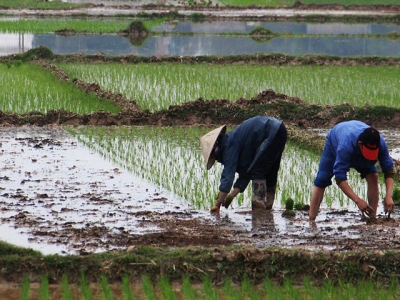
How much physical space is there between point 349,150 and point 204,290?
1.49 metres

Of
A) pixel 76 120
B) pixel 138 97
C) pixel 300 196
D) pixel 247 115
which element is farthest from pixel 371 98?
pixel 300 196

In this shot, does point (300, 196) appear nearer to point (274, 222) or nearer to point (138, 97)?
point (274, 222)

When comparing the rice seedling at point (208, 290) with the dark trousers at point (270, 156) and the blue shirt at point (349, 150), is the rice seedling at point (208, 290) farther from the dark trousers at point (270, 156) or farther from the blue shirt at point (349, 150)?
the dark trousers at point (270, 156)

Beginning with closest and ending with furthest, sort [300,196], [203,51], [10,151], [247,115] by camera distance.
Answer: [300,196] → [10,151] → [247,115] → [203,51]

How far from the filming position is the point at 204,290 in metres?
4.80

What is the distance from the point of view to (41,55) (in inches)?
688

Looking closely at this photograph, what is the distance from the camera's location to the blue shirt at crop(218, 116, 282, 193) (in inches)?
247

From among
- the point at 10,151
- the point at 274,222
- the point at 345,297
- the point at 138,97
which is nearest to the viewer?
the point at 345,297

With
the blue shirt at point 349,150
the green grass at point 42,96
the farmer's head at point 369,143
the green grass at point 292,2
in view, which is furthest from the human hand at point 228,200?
the green grass at point 292,2

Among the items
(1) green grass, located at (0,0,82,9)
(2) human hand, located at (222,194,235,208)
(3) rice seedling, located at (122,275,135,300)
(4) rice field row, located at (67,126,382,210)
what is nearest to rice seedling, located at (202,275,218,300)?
(3) rice seedling, located at (122,275,135,300)

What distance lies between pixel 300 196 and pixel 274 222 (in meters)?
0.93

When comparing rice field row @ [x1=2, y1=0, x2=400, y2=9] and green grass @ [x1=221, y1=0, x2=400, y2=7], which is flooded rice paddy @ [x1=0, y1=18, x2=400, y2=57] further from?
rice field row @ [x1=2, y1=0, x2=400, y2=9]

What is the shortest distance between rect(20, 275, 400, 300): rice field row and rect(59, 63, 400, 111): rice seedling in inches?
277

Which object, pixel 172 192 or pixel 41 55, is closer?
pixel 172 192
